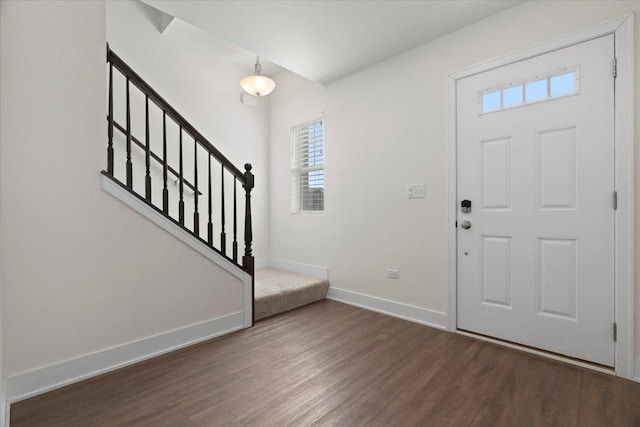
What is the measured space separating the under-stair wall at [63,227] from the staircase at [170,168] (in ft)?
0.54

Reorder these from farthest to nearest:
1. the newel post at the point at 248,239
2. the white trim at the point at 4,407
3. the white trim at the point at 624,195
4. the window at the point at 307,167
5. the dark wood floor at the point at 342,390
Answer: the window at the point at 307,167, the newel post at the point at 248,239, the white trim at the point at 624,195, the dark wood floor at the point at 342,390, the white trim at the point at 4,407

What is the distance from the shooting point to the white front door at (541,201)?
188 centimetres

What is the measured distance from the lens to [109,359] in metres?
1.85

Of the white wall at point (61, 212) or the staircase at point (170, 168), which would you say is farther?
the staircase at point (170, 168)

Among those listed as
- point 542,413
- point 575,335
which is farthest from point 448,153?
point 542,413

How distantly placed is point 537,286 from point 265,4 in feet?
9.31

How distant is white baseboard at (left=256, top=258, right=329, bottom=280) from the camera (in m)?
3.53

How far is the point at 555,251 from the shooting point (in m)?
2.04

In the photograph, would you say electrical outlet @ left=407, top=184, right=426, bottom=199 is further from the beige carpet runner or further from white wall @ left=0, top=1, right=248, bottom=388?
white wall @ left=0, top=1, right=248, bottom=388

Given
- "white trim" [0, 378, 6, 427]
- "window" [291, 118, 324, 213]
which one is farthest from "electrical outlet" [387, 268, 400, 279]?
"white trim" [0, 378, 6, 427]

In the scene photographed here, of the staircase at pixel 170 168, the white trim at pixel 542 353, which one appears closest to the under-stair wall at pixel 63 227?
the staircase at pixel 170 168

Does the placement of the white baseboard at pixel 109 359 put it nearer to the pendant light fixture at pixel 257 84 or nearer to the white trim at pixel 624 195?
the pendant light fixture at pixel 257 84

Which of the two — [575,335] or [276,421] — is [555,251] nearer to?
[575,335]

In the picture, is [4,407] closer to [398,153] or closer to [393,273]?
[393,273]
